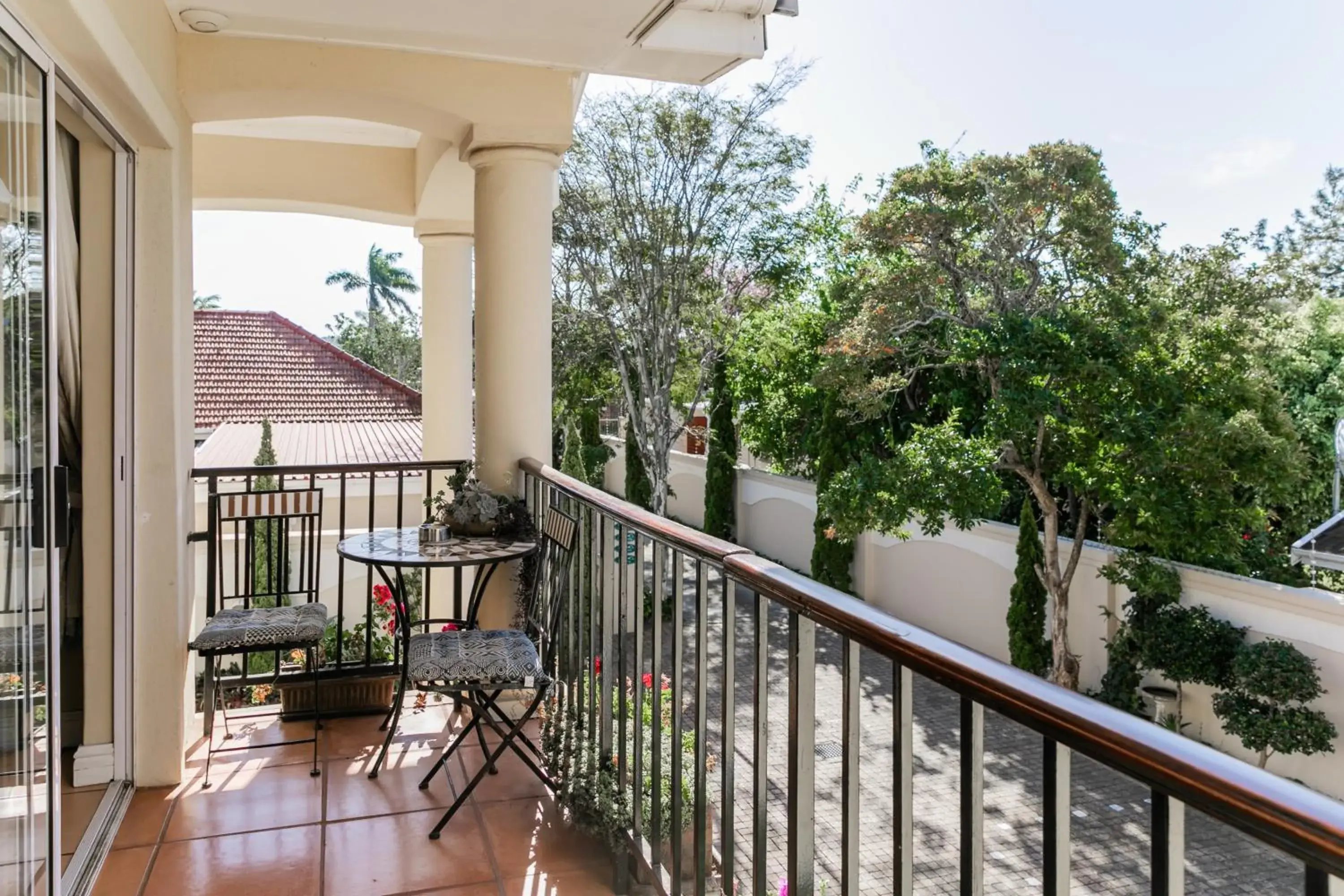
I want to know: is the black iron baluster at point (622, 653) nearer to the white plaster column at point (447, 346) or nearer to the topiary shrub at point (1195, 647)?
the white plaster column at point (447, 346)

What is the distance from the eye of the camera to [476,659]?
2609 mm

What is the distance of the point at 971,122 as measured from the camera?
60.0 feet

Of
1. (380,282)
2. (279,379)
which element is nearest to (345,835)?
(279,379)

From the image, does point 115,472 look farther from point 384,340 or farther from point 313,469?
point 384,340

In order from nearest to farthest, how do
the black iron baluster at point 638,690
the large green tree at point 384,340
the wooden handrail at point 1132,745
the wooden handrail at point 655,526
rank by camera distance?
the wooden handrail at point 1132,745 < the wooden handrail at point 655,526 < the black iron baluster at point 638,690 < the large green tree at point 384,340

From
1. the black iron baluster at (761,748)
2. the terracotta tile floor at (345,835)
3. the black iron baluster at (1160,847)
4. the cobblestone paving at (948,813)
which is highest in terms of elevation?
the black iron baluster at (1160,847)

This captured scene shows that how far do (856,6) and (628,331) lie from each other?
5.78 m

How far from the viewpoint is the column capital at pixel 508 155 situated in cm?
354

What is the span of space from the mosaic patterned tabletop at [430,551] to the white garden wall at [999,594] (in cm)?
351

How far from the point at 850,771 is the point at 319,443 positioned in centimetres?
1133

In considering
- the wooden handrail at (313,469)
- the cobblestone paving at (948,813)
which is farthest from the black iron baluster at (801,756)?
the wooden handrail at (313,469)

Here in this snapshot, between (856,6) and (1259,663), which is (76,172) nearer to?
(1259,663)

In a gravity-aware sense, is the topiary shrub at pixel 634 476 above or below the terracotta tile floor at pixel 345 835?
above

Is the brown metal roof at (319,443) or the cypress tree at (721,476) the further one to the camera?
the cypress tree at (721,476)
